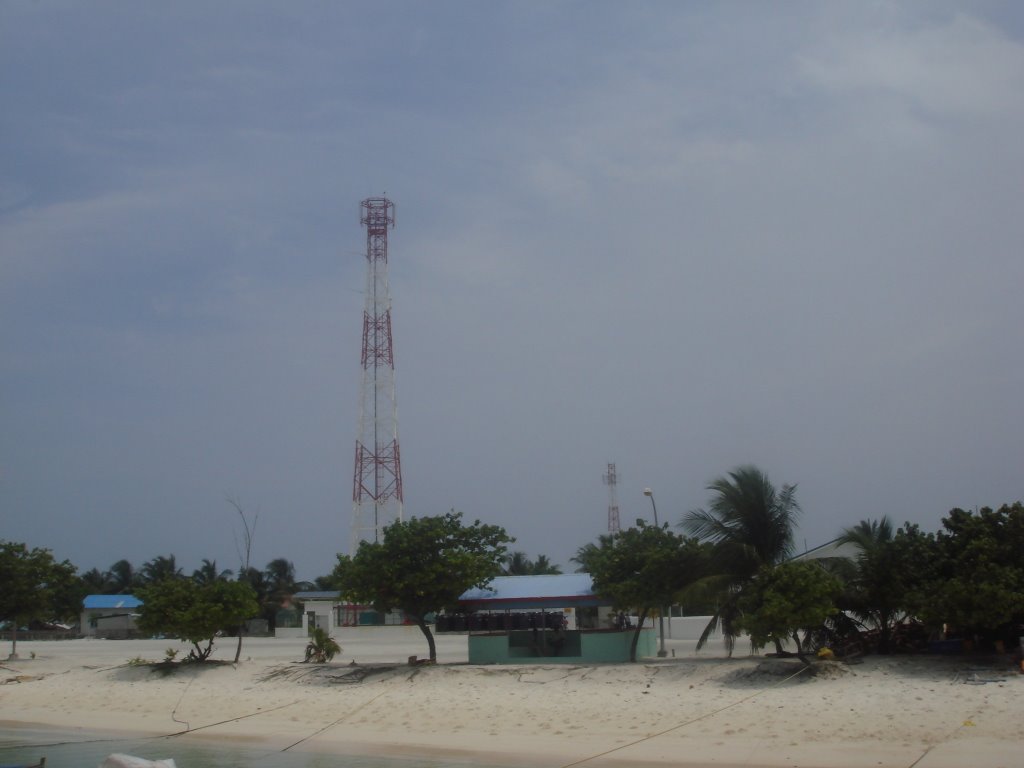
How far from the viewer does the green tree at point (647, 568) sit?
28172 mm

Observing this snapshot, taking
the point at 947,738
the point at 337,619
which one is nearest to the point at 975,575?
the point at 947,738

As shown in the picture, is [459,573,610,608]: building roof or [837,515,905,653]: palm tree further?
[459,573,610,608]: building roof

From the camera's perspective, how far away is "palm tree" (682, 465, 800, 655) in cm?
2752

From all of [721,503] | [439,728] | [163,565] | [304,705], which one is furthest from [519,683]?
[163,565]

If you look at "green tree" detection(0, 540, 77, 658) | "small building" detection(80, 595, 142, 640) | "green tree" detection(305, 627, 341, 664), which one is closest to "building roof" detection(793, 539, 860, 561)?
"green tree" detection(305, 627, 341, 664)

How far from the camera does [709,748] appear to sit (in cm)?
1898

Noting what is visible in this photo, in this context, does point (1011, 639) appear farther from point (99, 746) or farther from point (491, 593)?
point (99, 746)

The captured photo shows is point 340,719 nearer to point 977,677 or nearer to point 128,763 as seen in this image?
point 128,763

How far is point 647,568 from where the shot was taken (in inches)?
1109

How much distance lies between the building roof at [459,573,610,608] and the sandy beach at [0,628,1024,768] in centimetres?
263

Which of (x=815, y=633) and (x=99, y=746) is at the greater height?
(x=815, y=633)

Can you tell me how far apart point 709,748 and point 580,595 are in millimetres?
12007

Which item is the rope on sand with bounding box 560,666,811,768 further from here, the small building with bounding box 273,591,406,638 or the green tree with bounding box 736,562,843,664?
the small building with bounding box 273,591,406,638

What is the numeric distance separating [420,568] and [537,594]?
3944mm
